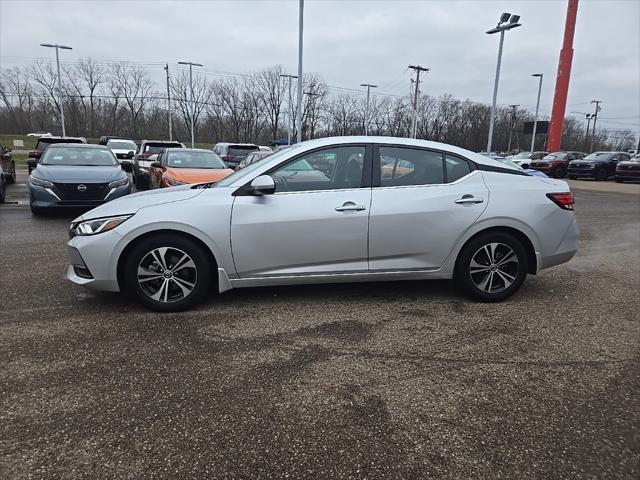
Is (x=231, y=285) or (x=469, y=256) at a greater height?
(x=469, y=256)

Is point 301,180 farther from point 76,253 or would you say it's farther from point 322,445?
point 322,445

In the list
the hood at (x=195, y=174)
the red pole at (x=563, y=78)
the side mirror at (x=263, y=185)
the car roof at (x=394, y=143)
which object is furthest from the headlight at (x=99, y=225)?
the red pole at (x=563, y=78)

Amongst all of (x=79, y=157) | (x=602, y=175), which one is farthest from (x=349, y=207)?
(x=602, y=175)

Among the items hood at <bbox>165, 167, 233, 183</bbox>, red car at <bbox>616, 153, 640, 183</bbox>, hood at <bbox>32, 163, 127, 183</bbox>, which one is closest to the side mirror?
hood at <bbox>165, 167, 233, 183</bbox>

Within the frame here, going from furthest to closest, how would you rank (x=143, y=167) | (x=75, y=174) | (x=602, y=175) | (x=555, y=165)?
(x=555, y=165) → (x=602, y=175) → (x=143, y=167) → (x=75, y=174)

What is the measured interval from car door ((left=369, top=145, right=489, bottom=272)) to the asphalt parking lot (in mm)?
529

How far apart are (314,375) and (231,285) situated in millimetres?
1392

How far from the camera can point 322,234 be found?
13.2 feet

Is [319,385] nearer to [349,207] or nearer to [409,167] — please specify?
[349,207]

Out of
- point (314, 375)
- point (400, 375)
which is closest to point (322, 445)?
point (314, 375)

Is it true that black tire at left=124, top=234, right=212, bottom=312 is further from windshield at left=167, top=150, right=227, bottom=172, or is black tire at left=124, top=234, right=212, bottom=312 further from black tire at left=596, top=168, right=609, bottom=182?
black tire at left=596, top=168, right=609, bottom=182

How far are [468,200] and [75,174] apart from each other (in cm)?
A: 766

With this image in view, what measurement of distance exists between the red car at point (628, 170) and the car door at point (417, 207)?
83.7 feet

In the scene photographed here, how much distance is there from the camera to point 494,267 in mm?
4449
